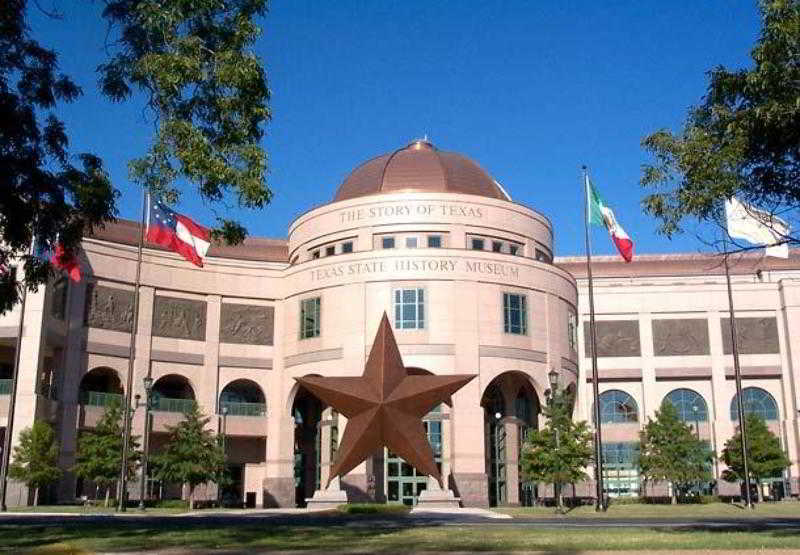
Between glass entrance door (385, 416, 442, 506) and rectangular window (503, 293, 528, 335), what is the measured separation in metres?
6.93

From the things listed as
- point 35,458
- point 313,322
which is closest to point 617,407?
point 313,322

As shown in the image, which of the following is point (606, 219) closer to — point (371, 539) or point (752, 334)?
point (752, 334)

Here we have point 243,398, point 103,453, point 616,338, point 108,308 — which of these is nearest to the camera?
point 103,453

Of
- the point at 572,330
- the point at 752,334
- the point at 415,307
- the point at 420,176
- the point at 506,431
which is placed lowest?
the point at 506,431

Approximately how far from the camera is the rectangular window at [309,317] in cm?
5666

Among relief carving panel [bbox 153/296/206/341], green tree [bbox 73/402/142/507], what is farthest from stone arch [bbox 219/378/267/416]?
green tree [bbox 73/402/142/507]

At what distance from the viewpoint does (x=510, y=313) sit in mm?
55531

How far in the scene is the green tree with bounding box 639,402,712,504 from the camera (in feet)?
193

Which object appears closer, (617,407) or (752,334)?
(752,334)

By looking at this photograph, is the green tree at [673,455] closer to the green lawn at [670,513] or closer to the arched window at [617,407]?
the arched window at [617,407]

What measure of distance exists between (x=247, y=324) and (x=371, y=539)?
139 ft

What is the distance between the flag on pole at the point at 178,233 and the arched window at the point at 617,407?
34.1 m

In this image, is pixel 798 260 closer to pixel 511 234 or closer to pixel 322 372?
pixel 511 234

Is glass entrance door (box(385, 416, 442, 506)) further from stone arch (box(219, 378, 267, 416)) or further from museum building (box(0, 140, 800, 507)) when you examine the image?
stone arch (box(219, 378, 267, 416))
